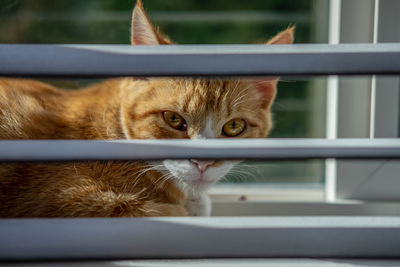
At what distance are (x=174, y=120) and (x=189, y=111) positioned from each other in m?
0.06

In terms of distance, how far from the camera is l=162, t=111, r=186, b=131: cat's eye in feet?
Result: 3.59

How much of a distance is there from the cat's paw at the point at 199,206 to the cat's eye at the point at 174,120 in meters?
0.19

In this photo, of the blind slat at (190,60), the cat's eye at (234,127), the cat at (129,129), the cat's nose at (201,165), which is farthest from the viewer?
the cat's eye at (234,127)

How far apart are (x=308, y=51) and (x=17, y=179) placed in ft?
2.30

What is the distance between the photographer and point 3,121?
3.00 ft

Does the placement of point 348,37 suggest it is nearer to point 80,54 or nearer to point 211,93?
point 211,93

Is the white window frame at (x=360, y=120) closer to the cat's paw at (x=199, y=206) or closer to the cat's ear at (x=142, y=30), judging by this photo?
the cat's paw at (x=199, y=206)

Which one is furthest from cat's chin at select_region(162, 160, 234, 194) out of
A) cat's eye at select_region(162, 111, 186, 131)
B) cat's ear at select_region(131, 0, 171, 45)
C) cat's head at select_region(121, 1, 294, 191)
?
cat's ear at select_region(131, 0, 171, 45)

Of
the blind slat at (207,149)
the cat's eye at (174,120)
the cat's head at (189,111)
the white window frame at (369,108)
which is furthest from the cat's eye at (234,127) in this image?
the blind slat at (207,149)

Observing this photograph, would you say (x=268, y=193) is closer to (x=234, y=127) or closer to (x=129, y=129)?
(x=234, y=127)

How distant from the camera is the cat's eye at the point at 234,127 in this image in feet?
3.71

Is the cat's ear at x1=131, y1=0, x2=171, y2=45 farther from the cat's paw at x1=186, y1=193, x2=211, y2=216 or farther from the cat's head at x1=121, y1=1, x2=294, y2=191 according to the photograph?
the cat's paw at x1=186, y1=193, x2=211, y2=216

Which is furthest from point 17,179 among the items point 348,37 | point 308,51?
point 348,37

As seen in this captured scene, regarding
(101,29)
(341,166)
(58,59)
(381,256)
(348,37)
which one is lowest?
(381,256)
